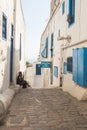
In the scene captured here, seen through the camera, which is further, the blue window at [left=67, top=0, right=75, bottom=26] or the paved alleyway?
the blue window at [left=67, top=0, right=75, bottom=26]

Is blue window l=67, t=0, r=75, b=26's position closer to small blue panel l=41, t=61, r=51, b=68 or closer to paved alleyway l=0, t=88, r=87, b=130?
paved alleyway l=0, t=88, r=87, b=130

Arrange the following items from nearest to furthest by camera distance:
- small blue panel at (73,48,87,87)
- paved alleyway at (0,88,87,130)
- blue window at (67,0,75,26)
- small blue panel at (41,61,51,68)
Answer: paved alleyway at (0,88,87,130) → small blue panel at (73,48,87,87) → blue window at (67,0,75,26) → small blue panel at (41,61,51,68)

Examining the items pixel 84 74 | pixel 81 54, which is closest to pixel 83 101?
pixel 84 74

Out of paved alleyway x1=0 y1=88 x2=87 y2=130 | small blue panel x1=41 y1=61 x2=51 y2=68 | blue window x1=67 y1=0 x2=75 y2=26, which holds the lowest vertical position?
paved alleyway x1=0 y1=88 x2=87 y2=130

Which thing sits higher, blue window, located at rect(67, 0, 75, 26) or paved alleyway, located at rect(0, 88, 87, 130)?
blue window, located at rect(67, 0, 75, 26)

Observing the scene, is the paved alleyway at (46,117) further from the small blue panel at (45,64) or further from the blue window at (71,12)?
the small blue panel at (45,64)

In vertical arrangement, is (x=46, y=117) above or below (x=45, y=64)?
below

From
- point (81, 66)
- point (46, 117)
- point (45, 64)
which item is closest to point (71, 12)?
point (81, 66)

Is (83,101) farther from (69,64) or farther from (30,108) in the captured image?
(69,64)

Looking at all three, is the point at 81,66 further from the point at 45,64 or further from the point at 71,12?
the point at 45,64

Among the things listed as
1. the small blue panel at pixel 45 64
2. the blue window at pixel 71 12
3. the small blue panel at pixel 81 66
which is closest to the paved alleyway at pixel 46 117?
the small blue panel at pixel 81 66

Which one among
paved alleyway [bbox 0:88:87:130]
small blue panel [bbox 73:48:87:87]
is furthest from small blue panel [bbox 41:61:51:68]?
paved alleyway [bbox 0:88:87:130]

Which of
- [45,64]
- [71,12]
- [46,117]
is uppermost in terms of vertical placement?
[71,12]

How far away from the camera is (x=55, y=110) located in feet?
28.8
